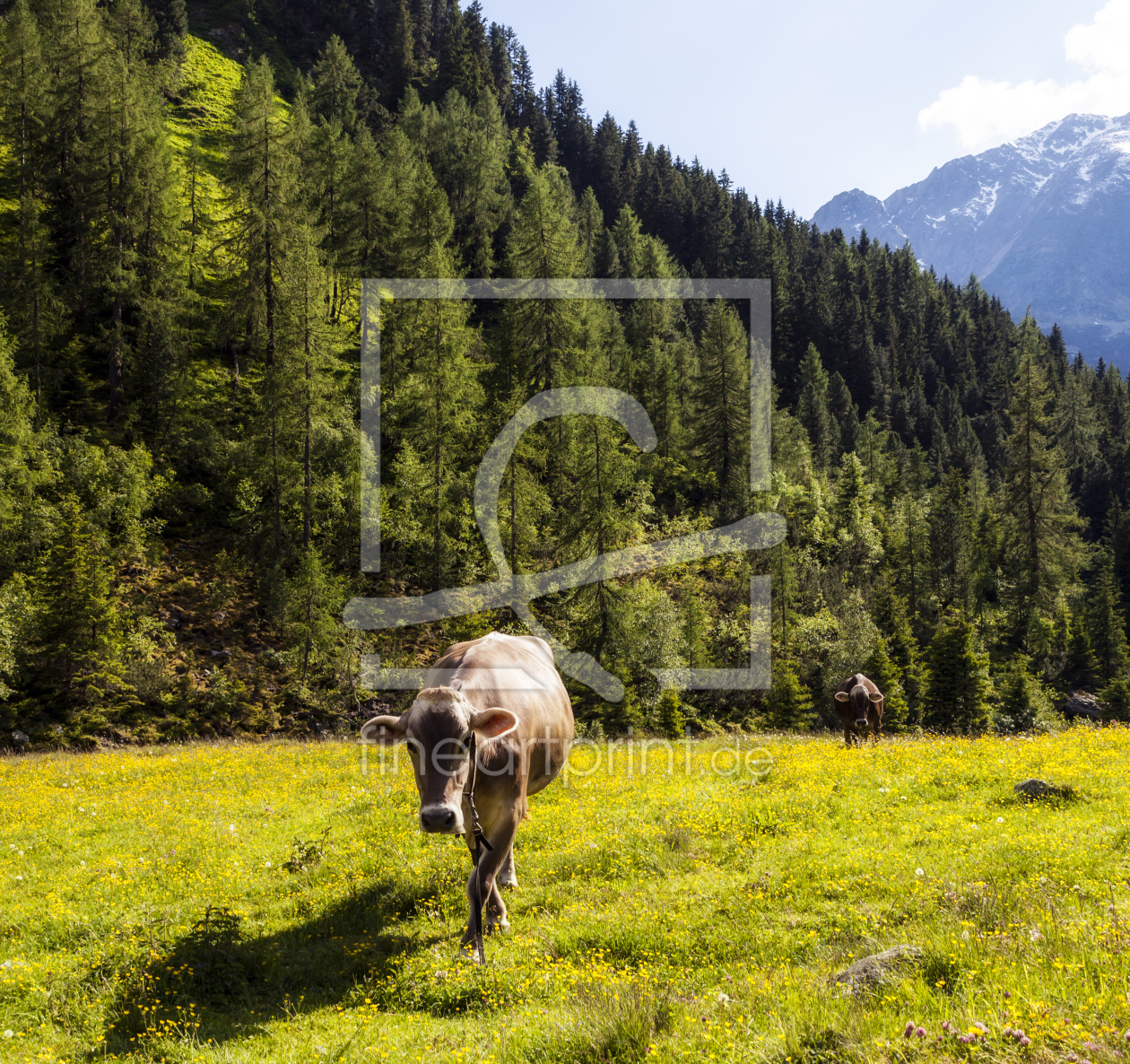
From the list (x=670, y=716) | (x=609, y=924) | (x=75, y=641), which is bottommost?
(x=670, y=716)

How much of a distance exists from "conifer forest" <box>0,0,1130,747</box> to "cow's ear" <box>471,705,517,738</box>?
1004 inches

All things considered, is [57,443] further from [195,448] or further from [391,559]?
[391,559]

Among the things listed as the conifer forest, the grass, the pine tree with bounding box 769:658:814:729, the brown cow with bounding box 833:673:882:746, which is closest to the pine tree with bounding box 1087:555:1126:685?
the conifer forest

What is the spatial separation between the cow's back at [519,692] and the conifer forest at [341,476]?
2207 centimetres

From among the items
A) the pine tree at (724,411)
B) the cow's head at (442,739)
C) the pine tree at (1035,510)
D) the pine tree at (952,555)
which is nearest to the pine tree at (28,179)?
the cow's head at (442,739)

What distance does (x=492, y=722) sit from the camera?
7.40m

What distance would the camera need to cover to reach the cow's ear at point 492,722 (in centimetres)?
730

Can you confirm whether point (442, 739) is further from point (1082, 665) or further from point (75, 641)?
point (1082, 665)

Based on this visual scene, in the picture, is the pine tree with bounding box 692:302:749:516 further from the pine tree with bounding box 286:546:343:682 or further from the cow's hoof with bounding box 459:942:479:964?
the cow's hoof with bounding box 459:942:479:964

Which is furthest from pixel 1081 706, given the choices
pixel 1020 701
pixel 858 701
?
pixel 858 701

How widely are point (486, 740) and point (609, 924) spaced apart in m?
2.34

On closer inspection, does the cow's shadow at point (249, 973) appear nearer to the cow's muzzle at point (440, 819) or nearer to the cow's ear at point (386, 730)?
the cow's muzzle at point (440, 819)

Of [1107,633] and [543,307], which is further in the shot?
[1107,633]

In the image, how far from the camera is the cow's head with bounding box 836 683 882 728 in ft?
65.6
